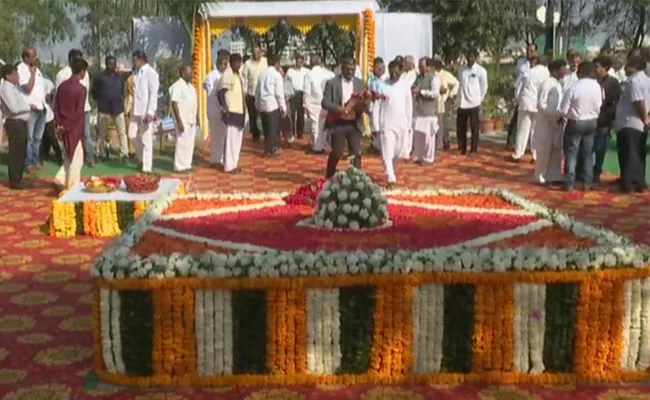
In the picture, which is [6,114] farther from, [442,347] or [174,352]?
[442,347]

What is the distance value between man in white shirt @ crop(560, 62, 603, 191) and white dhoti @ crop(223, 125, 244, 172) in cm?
415

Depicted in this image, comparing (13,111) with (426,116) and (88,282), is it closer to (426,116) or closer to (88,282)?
(88,282)

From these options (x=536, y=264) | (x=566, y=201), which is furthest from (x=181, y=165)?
(x=536, y=264)

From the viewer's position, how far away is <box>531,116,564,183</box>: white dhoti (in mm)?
9336

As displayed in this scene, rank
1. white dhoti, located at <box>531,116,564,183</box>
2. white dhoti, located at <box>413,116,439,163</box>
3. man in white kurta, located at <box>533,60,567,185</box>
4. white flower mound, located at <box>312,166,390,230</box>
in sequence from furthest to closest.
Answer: white dhoti, located at <box>413,116,439,163</box>
white dhoti, located at <box>531,116,564,183</box>
man in white kurta, located at <box>533,60,567,185</box>
white flower mound, located at <box>312,166,390,230</box>

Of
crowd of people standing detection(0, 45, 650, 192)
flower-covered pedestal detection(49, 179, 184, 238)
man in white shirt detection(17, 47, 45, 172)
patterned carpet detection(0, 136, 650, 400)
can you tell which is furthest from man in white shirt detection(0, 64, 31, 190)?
flower-covered pedestal detection(49, 179, 184, 238)

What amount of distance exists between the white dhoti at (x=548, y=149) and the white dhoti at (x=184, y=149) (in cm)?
437

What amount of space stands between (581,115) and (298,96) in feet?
20.2

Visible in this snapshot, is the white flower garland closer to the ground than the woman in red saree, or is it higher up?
closer to the ground

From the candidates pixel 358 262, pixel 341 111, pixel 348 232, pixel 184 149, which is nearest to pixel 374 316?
pixel 358 262

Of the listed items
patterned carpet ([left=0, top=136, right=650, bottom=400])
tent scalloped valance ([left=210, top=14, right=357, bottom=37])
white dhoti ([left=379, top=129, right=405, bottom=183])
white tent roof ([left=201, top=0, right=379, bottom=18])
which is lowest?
patterned carpet ([left=0, top=136, right=650, bottom=400])

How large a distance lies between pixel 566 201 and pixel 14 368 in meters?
6.03

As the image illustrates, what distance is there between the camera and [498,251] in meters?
4.09

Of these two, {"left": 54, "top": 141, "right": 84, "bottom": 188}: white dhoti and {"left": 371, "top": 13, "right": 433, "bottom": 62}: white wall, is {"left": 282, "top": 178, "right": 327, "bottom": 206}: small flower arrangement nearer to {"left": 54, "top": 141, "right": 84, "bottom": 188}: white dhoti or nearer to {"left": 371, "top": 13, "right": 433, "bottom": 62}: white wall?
{"left": 54, "top": 141, "right": 84, "bottom": 188}: white dhoti
